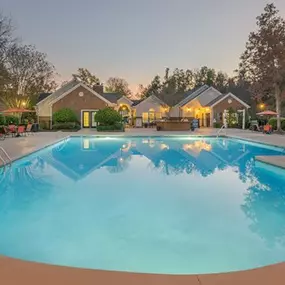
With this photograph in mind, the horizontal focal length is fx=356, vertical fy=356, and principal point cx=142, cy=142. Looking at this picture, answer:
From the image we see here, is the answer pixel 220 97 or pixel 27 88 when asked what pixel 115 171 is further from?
pixel 220 97

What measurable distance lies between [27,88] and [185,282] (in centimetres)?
3391

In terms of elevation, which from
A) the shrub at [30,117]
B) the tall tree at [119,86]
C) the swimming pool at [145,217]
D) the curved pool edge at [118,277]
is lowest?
the swimming pool at [145,217]

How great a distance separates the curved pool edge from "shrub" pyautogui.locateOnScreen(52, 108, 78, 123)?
28186 mm

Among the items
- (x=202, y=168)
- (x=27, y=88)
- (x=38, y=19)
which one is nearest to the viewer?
(x=202, y=168)

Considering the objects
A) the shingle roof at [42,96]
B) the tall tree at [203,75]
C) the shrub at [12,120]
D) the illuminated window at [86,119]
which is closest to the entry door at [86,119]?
the illuminated window at [86,119]

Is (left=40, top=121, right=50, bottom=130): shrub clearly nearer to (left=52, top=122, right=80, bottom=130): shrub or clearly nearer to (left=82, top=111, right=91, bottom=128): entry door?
(left=52, top=122, right=80, bottom=130): shrub

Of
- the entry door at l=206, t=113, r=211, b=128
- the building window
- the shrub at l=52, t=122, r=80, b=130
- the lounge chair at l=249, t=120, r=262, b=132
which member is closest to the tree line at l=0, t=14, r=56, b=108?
the shrub at l=52, t=122, r=80, b=130

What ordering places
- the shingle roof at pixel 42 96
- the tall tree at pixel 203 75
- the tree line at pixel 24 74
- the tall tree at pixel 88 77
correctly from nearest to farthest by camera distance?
the tree line at pixel 24 74 → the shingle roof at pixel 42 96 → the tall tree at pixel 203 75 → the tall tree at pixel 88 77

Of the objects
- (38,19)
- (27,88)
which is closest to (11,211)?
(38,19)

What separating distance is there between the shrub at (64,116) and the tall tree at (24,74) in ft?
16.3

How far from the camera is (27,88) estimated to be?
34.1m

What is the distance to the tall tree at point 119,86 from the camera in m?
59.6

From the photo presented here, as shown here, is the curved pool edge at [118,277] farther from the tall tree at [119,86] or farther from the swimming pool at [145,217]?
the tall tree at [119,86]

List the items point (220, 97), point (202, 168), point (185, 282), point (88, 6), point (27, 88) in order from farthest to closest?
point (220, 97)
point (27, 88)
point (88, 6)
point (202, 168)
point (185, 282)
